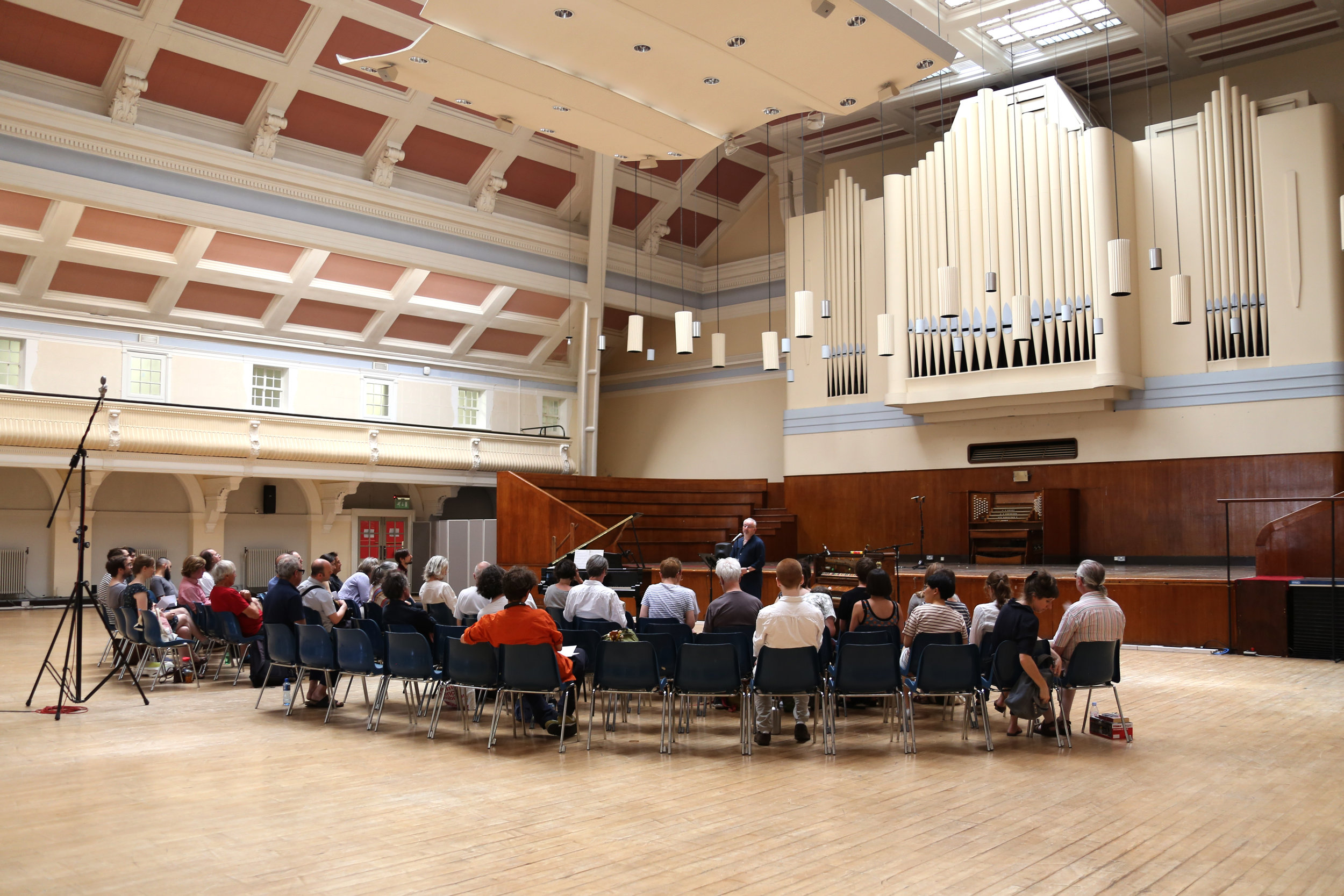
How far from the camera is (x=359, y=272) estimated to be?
50.5 feet

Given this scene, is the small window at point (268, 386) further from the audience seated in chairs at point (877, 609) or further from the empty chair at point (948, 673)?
the empty chair at point (948, 673)

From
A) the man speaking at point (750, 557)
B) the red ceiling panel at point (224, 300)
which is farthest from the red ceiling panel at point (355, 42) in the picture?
the man speaking at point (750, 557)

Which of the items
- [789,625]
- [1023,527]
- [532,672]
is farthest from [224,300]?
[789,625]

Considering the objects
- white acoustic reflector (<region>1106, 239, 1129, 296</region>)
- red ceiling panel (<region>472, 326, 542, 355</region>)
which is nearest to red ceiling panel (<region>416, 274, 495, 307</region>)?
Result: red ceiling panel (<region>472, 326, 542, 355</region>)

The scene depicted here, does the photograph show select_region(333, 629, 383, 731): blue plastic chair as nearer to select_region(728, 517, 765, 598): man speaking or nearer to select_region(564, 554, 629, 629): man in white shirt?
select_region(564, 554, 629, 629): man in white shirt

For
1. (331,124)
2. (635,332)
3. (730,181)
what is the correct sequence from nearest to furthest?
(635,332)
(331,124)
(730,181)

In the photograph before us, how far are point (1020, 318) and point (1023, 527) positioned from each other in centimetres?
297

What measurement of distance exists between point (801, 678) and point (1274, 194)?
9.56 meters

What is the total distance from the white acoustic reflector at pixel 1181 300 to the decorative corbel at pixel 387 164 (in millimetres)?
10423

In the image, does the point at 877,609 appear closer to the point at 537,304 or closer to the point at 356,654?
the point at 356,654

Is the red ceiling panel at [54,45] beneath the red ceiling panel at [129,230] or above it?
above

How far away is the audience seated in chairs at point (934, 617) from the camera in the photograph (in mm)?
6305

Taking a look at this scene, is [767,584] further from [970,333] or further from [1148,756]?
[1148,756]

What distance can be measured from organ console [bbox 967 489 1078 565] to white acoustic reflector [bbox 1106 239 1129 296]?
346 centimetres
